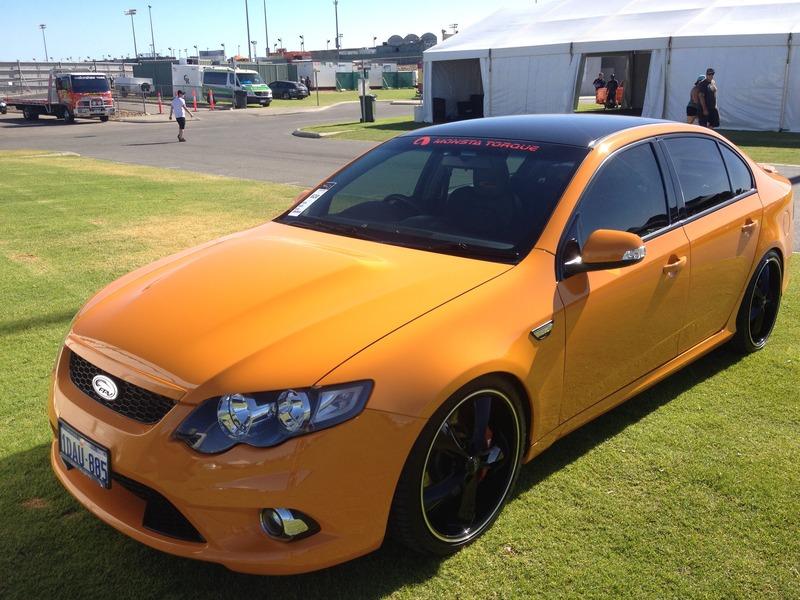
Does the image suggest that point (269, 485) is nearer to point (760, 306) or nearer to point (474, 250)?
point (474, 250)

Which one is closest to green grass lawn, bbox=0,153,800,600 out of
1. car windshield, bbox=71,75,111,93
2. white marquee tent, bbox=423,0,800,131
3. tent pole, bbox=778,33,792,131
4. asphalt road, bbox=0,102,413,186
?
asphalt road, bbox=0,102,413,186

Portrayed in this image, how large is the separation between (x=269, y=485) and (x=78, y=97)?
1398 inches

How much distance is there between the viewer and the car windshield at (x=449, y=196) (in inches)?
129

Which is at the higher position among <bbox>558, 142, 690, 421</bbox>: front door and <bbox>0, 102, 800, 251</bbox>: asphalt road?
<bbox>558, 142, 690, 421</bbox>: front door

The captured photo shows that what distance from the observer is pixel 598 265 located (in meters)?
3.07

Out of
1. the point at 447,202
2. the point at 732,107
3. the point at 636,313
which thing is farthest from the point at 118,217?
the point at 732,107

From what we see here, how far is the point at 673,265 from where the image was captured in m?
3.61

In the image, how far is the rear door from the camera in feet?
12.8

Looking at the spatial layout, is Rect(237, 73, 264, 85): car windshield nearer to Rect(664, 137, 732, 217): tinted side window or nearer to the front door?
Result: Rect(664, 137, 732, 217): tinted side window

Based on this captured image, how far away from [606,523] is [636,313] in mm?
989

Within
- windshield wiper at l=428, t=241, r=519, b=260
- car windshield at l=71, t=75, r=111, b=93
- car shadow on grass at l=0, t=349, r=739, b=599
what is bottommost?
car shadow on grass at l=0, t=349, r=739, b=599

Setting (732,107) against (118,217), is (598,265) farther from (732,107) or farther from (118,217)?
(732,107)

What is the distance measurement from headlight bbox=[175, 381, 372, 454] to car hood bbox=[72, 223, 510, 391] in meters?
0.05

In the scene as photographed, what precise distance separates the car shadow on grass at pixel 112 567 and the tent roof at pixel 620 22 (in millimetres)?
21762
